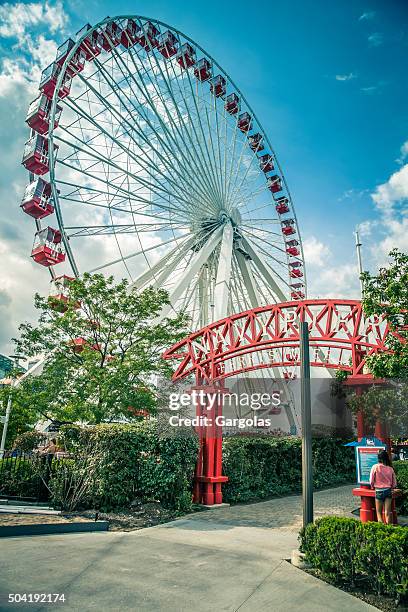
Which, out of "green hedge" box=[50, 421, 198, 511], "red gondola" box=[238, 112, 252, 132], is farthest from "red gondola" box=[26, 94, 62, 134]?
"green hedge" box=[50, 421, 198, 511]

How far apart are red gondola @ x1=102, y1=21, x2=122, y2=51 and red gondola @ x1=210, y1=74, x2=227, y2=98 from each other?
689 cm

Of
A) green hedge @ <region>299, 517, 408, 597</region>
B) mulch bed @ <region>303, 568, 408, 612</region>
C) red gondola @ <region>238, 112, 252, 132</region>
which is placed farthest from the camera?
red gondola @ <region>238, 112, 252, 132</region>

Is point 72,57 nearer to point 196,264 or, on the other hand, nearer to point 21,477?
point 196,264

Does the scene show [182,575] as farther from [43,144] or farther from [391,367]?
[43,144]

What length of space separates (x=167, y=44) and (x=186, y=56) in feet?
4.75

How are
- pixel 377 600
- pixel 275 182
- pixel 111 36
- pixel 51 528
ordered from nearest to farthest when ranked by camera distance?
1. pixel 377 600
2. pixel 51 528
3. pixel 111 36
4. pixel 275 182

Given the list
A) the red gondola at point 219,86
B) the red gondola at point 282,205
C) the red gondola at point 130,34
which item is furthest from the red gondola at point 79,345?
the red gondola at point 282,205

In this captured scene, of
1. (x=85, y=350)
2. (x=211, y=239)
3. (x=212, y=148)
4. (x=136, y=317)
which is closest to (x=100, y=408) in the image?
(x=85, y=350)

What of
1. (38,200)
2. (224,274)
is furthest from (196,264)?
(38,200)

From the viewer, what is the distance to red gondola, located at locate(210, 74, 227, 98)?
27.7 metres

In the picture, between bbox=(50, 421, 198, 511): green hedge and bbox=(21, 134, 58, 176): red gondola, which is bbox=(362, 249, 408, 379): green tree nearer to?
bbox=(50, 421, 198, 511): green hedge

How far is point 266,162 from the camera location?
32.1m

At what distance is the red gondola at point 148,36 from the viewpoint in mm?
23473

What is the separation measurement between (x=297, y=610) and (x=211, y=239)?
20.6m
